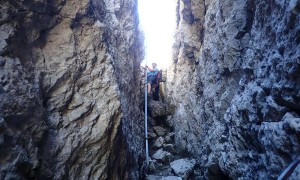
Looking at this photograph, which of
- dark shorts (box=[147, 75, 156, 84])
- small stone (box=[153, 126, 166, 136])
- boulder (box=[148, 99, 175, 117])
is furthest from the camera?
dark shorts (box=[147, 75, 156, 84])

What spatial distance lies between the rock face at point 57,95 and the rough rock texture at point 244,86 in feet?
6.60

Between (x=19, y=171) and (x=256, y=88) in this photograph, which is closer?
(x=19, y=171)

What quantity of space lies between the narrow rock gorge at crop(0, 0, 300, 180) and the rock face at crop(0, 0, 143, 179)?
14mm

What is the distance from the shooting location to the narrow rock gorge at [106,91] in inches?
96.8

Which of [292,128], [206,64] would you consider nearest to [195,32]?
[206,64]

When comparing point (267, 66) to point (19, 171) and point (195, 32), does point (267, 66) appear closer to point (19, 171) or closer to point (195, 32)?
point (19, 171)

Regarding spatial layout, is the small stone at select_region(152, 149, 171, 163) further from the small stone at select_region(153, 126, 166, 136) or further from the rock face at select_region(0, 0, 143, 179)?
the rock face at select_region(0, 0, 143, 179)

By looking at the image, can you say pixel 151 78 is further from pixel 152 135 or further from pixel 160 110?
pixel 152 135

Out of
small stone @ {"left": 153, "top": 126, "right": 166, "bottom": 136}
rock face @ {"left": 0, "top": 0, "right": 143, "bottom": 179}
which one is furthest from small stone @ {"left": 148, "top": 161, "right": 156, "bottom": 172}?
rock face @ {"left": 0, "top": 0, "right": 143, "bottom": 179}

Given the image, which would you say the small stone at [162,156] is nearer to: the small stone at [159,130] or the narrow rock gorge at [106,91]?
the small stone at [159,130]

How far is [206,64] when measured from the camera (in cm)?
642

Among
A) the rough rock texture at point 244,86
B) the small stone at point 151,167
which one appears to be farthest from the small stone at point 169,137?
the small stone at point 151,167

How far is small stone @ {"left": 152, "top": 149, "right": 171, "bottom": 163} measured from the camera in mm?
8110

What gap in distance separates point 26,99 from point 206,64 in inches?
191
